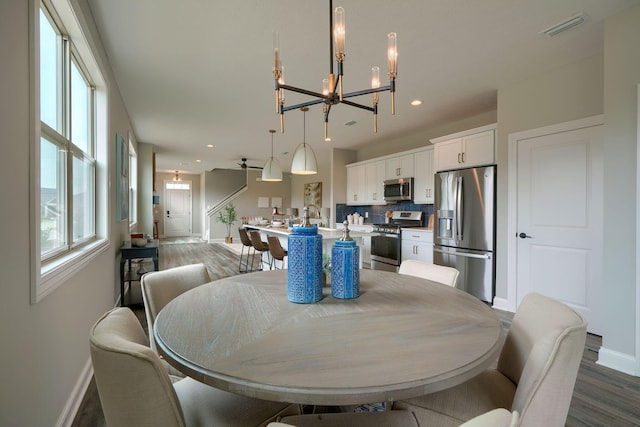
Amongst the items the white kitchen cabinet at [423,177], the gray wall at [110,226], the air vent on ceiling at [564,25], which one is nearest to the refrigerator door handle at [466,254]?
the gray wall at [110,226]

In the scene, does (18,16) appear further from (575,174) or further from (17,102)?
Result: (575,174)

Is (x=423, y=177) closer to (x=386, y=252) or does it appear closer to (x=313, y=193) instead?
(x=386, y=252)

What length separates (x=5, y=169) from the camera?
Answer: 1027mm

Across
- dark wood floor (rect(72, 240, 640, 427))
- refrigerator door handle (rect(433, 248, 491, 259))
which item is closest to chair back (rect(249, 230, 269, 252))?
refrigerator door handle (rect(433, 248, 491, 259))

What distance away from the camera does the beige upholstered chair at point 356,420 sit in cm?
Result: 93

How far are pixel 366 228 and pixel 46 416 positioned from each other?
17.3ft

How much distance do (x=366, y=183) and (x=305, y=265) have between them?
5277 millimetres

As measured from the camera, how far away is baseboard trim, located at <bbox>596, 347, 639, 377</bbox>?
6.99 feet

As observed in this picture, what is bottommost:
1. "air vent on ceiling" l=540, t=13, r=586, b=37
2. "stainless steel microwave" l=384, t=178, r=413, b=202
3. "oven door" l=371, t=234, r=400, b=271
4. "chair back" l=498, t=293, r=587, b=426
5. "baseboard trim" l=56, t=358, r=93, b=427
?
"baseboard trim" l=56, t=358, r=93, b=427

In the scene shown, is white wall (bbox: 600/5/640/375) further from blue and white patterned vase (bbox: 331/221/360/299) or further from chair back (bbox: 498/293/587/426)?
blue and white patterned vase (bbox: 331/221/360/299)

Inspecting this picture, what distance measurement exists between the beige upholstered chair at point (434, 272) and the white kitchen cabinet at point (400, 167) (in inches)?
142

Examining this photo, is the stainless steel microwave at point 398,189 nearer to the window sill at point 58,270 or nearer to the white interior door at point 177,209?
the window sill at point 58,270

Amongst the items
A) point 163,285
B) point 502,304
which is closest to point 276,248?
point 163,285

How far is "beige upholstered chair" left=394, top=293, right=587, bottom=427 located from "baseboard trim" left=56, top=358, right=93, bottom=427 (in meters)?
1.72
